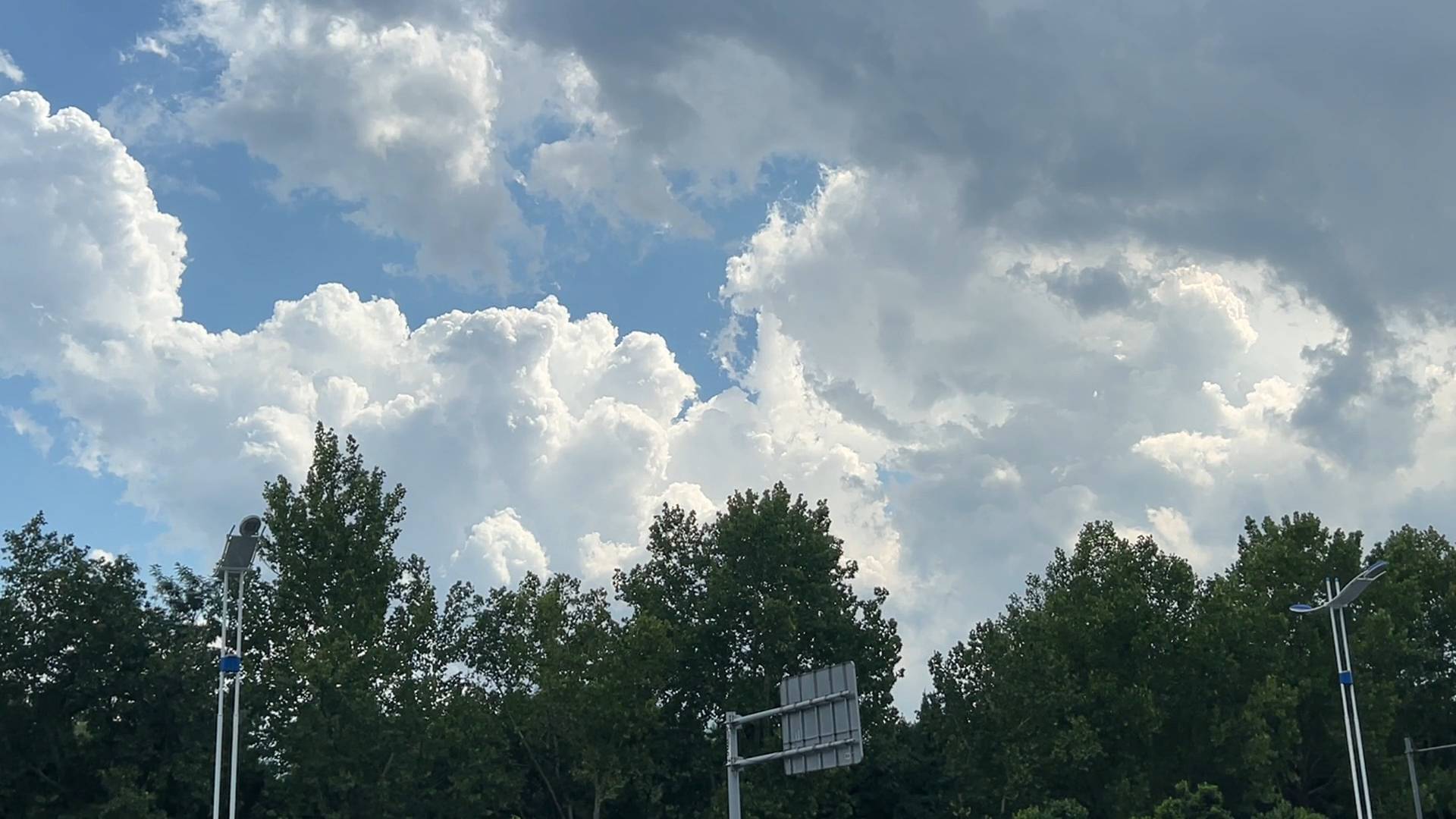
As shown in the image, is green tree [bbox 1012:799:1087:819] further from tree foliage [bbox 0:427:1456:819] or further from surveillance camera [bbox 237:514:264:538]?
surveillance camera [bbox 237:514:264:538]

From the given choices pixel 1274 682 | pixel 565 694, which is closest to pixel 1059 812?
pixel 1274 682

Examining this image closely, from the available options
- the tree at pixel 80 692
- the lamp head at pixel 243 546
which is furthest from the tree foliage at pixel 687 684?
the lamp head at pixel 243 546

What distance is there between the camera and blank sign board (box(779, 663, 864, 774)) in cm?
3156

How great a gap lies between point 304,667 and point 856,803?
90.7ft

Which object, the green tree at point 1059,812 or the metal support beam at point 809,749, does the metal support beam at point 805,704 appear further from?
the green tree at point 1059,812

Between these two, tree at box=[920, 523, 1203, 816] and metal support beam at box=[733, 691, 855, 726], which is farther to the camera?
tree at box=[920, 523, 1203, 816]

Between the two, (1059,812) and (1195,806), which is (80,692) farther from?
(1195,806)

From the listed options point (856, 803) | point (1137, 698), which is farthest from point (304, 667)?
point (1137, 698)

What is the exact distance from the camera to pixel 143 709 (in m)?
55.4

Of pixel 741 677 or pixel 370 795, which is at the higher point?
pixel 741 677

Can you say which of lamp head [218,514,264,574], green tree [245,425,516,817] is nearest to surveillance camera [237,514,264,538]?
lamp head [218,514,264,574]

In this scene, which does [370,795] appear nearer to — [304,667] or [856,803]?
[304,667]

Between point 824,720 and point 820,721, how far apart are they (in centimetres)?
13

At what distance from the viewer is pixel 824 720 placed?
3231cm
